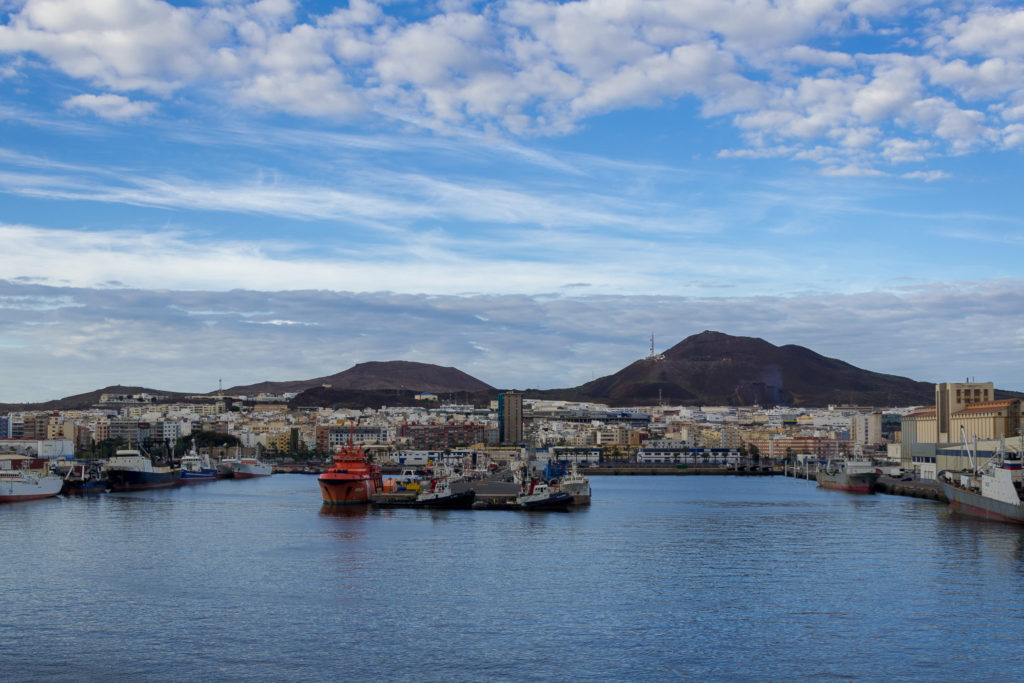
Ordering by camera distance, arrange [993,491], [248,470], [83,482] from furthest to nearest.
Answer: [248,470] → [83,482] → [993,491]

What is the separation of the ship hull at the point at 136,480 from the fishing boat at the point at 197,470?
4507 mm

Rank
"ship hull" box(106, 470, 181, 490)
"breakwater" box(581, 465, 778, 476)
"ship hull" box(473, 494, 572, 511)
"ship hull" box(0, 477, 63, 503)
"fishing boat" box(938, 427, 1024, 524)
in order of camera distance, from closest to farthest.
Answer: "fishing boat" box(938, 427, 1024, 524), "ship hull" box(473, 494, 572, 511), "ship hull" box(0, 477, 63, 503), "ship hull" box(106, 470, 181, 490), "breakwater" box(581, 465, 778, 476)

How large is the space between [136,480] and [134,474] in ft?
1.18

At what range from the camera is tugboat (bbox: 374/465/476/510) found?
38.3 meters

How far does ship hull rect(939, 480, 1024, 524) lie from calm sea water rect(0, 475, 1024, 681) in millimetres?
726

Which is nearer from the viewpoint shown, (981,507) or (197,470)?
(981,507)

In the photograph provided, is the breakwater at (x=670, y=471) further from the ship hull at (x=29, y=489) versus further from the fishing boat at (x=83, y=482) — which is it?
the ship hull at (x=29, y=489)

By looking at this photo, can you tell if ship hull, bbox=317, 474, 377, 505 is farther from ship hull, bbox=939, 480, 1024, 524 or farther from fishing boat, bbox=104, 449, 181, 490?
ship hull, bbox=939, 480, 1024, 524

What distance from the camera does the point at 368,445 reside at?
10662 centimetres

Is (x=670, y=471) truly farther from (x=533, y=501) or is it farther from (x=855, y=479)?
(x=533, y=501)

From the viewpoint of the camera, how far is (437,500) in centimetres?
→ 3831

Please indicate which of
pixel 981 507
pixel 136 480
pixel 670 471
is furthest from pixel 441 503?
pixel 670 471

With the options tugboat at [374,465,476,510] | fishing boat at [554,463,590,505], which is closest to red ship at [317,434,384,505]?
tugboat at [374,465,476,510]

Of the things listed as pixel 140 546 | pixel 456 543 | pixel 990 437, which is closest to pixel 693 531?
pixel 456 543
